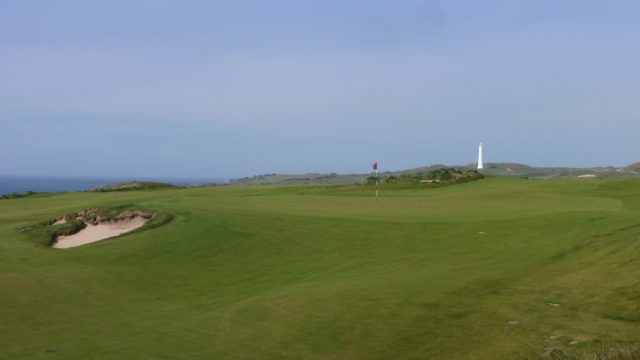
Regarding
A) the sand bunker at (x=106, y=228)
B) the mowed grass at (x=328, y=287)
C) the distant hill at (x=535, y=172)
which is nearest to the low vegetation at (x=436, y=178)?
the mowed grass at (x=328, y=287)

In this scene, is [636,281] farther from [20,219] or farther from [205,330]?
[20,219]

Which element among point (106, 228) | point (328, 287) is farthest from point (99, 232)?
point (328, 287)

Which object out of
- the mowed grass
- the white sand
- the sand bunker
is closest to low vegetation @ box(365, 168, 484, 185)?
the mowed grass

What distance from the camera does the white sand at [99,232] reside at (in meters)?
20.5

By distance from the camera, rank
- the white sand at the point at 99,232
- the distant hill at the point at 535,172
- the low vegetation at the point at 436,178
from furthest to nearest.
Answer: the distant hill at the point at 535,172, the low vegetation at the point at 436,178, the white sand at the point at 99,232

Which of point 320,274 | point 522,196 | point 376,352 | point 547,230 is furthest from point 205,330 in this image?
point 522,196

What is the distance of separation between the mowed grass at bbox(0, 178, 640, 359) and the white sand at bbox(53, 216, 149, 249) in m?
1.40

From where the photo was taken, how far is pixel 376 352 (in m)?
8.34

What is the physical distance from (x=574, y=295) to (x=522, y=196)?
76.5ft

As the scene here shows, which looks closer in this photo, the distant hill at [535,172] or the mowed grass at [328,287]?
the mowed grass at [328,287]

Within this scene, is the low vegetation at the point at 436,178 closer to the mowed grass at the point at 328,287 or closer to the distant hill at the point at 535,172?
the mowed grass at the point at 328,287

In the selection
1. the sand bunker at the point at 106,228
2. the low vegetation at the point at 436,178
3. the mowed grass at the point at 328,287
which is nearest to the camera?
the mowed grass at the point at 328,287

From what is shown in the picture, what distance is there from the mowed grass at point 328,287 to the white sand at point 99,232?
1.40m

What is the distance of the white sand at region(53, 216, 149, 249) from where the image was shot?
20.5m
